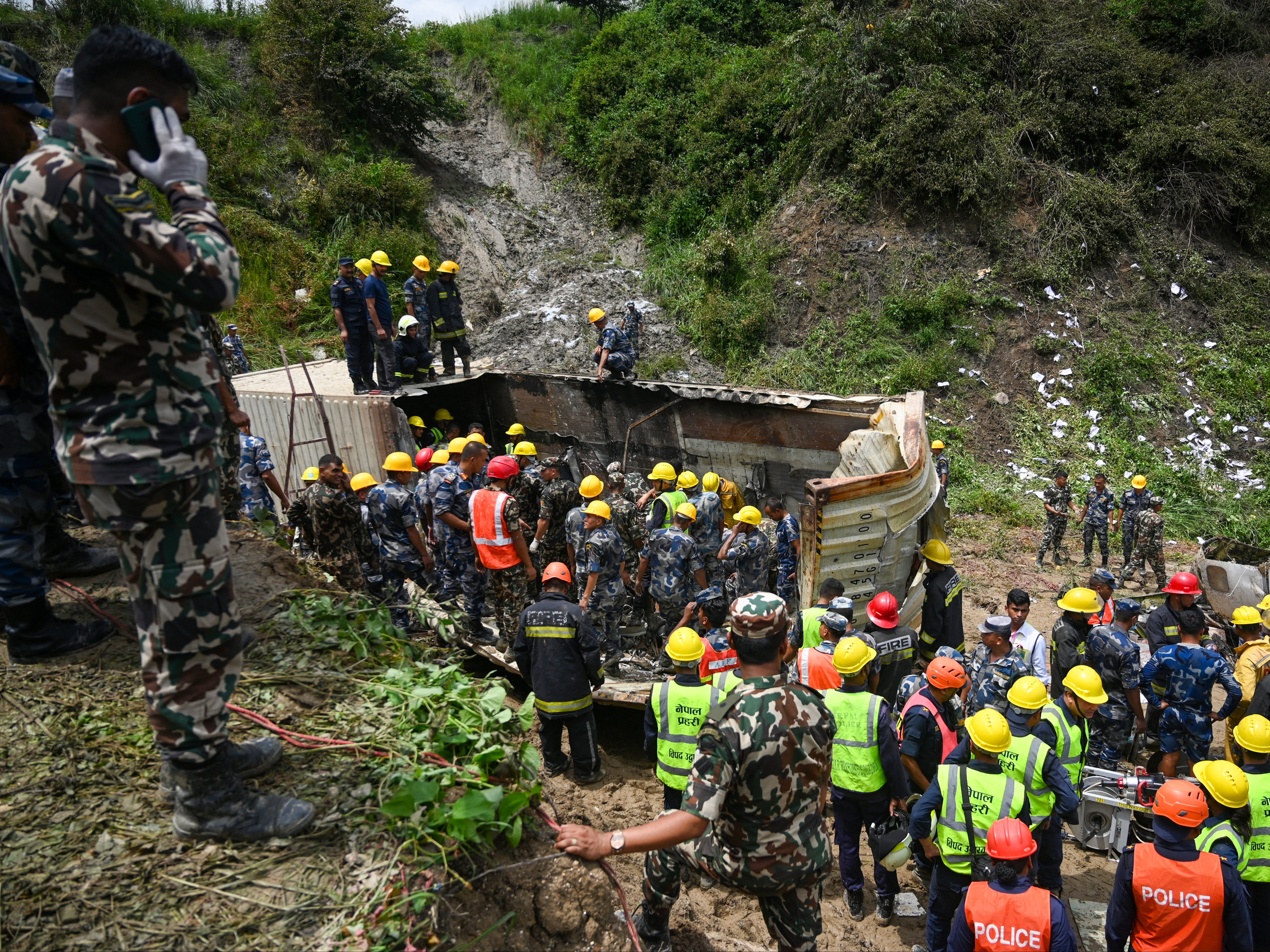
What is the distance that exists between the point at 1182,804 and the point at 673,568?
415cm

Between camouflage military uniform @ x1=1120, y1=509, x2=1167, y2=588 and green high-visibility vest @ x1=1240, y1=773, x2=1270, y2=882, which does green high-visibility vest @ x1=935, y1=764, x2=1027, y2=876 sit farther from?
camouflage military uniform @ x1=1120, y1=509, x2=1167, y2=588

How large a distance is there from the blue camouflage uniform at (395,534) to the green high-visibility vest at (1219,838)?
558cm

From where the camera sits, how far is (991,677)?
5.12 meters

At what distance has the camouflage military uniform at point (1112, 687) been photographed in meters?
5.54

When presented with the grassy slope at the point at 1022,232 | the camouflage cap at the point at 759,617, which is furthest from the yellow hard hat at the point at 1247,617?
the grassy slope at the point at 1022,232

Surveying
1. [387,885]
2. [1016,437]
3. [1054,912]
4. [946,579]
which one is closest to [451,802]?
[387,885]

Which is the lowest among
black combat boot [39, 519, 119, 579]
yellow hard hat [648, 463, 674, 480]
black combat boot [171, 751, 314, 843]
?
yellow hard hat [648, 463, 674, 480]

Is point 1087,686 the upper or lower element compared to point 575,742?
upper

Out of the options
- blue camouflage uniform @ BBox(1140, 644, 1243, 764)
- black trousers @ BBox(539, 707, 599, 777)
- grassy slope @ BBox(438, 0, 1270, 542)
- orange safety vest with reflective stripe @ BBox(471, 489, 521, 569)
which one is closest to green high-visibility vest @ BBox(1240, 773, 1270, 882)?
blue camouflage uniform @ BBox(1140, 644, 1243, 764)

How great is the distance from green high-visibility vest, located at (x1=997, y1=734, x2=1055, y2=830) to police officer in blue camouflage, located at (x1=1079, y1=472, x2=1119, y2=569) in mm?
7503

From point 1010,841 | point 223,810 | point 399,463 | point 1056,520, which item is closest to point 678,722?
point 1010,841

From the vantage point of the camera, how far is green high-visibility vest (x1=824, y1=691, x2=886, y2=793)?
14.4ft

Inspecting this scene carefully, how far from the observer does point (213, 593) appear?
2.20m

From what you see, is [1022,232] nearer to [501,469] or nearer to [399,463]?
[501,469]
